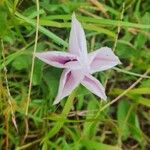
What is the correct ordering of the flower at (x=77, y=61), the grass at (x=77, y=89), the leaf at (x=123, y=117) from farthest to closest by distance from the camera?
1. the leaf at (x=123, y=117)
2. the grass at (x=77, y=89)
3. the flower at (x=77, y=61)

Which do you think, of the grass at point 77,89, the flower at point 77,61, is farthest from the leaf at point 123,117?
the flower at point 77,61

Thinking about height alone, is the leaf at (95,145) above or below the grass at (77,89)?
below

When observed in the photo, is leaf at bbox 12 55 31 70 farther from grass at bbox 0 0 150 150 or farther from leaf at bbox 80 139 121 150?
leaf at bbox 80 139 121 150

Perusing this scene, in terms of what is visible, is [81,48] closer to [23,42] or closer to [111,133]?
[23,42]

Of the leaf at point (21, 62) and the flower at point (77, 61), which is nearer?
the flower at point (77, 61)

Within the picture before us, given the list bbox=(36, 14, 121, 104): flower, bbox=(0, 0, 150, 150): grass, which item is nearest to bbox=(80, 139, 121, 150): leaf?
bbox=(0, 0, 150, 150): grass

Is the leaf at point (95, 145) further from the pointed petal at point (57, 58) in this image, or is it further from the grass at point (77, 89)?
the pointed petal at point (57, 58)

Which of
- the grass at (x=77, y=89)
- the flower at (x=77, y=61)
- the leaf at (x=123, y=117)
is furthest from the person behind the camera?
the leaf at (x=123, y=117)

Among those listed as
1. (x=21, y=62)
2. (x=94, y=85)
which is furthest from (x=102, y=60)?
(x=21, y=62)

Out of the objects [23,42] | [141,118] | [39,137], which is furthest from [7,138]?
[141,118]
